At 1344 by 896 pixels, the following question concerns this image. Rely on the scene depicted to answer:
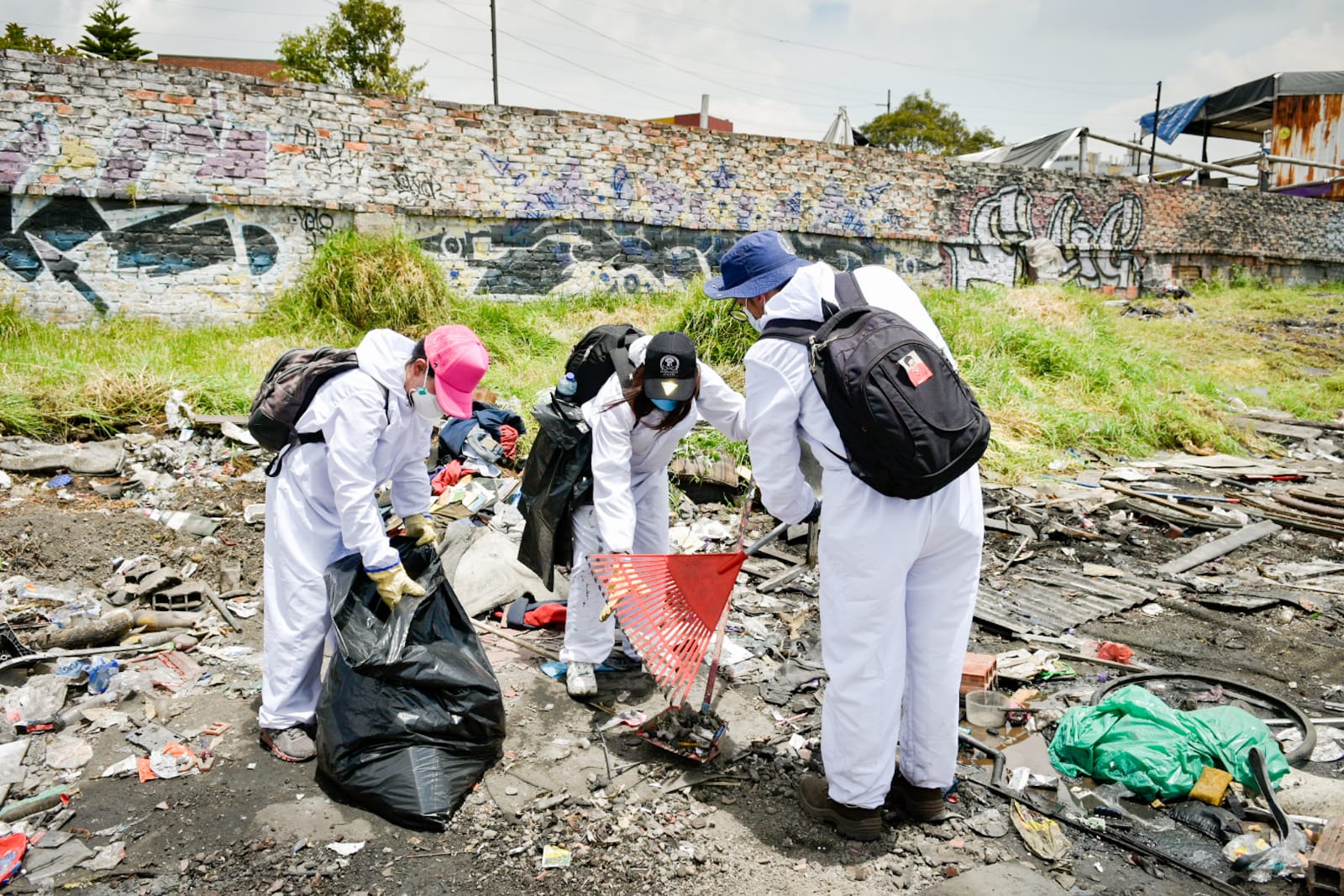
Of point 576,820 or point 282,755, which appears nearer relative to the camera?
→ point 576,820

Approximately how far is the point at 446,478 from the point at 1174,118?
24.7 meters

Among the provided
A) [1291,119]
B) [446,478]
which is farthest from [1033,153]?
[446,478]

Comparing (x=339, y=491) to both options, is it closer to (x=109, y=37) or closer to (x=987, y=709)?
(x=987, y=709)

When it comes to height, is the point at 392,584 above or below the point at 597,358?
below

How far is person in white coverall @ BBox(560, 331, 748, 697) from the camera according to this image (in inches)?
136

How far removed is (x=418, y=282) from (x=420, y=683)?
7.97 m

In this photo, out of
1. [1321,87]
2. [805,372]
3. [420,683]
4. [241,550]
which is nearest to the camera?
[805,372]

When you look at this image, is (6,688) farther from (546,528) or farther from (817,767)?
(817,767)

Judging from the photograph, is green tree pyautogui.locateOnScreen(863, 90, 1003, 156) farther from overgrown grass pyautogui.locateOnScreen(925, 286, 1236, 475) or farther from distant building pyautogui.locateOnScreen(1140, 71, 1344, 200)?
overgrown grass pyautogui.locateOnScreen(925, 286, 1236, 475)

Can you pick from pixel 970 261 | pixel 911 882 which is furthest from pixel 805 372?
pixel 970 261

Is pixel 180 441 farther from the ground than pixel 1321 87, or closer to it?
closer to it

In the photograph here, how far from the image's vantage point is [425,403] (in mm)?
3125

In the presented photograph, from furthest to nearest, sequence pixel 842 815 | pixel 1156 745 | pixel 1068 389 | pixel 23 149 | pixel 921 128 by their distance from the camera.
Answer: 1. pixel 921 128
2. pixel 1068 389
3. pixel 23 149
4. pixel 1156 745
5. pixel 842 815

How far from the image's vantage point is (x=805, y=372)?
2.62 metres
